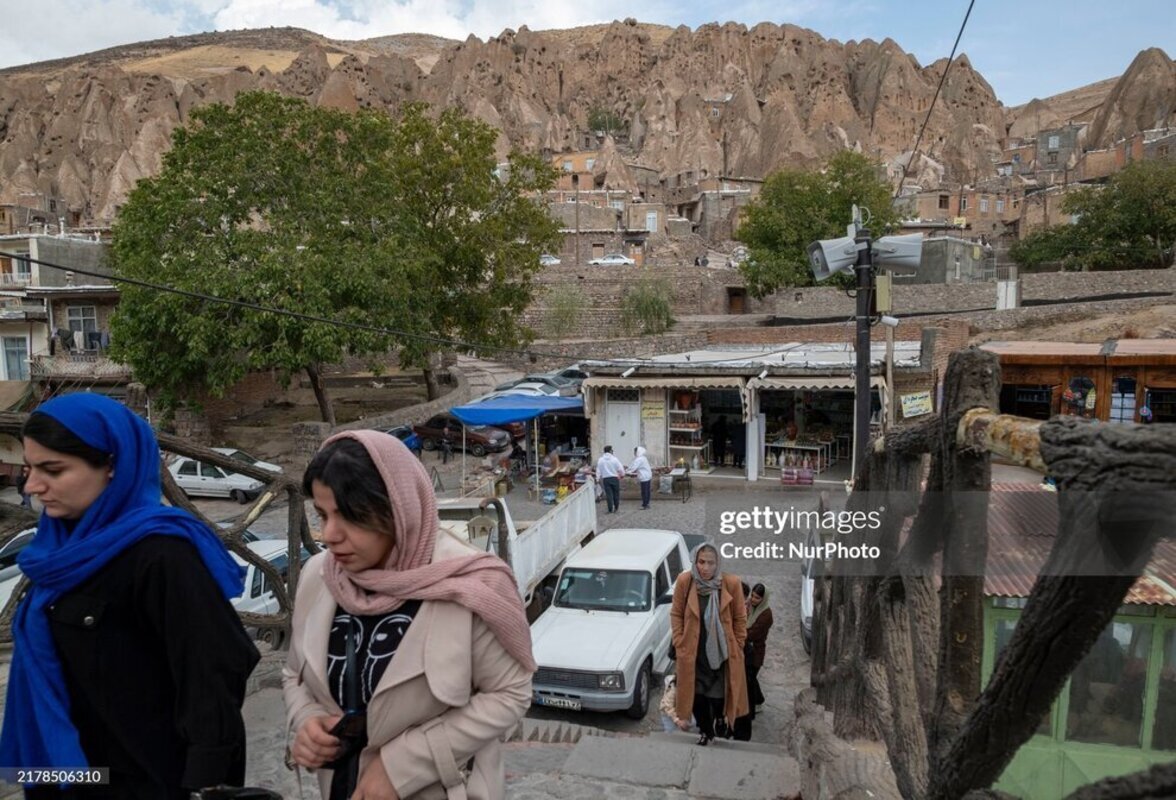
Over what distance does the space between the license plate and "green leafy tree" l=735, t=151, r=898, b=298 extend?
3067 centimetres

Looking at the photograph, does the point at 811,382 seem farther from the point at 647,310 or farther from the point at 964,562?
the point at 647,310

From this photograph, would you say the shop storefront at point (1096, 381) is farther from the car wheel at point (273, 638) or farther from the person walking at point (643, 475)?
the car wheel at point (273, 638)

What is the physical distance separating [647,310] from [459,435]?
664 inches

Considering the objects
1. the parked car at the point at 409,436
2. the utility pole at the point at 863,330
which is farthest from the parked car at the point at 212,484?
the utility pole at the point at 863,330

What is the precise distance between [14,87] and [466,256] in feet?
349

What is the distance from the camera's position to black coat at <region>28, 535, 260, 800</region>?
6.10 feet

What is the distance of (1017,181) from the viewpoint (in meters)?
58.1

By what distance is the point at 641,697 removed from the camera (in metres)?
7.30

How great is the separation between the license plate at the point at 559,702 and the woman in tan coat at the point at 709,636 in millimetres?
2443

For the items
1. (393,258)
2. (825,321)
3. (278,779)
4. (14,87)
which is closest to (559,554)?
(278,779)

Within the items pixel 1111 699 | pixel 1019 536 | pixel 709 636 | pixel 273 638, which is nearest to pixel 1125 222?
pixel 709 636

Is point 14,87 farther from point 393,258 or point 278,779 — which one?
point 278,779

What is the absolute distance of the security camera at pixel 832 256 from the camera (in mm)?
8516

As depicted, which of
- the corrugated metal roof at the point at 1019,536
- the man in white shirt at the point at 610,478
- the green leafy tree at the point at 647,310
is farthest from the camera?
Result: the green leafy tree at the point at 647,310
